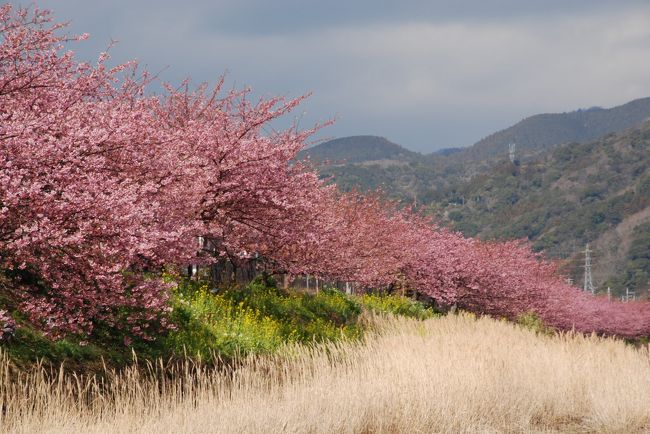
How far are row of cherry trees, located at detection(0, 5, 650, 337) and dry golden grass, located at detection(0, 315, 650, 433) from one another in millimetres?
1122

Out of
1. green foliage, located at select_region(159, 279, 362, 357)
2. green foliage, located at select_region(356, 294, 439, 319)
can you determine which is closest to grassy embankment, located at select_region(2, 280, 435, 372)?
green foliage, located at select_region(159, 279, 362, 357)

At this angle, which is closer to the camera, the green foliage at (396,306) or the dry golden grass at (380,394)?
the dry golden grass at (380,394)

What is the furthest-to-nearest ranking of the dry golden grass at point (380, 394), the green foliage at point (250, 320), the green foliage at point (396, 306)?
the green foliage at point (396, 306)
the green foliage at point (250, 320)
the dry golden grass at point (380, 394)

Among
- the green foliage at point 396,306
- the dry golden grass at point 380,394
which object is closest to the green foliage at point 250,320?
the dry golden grass at point 380,394

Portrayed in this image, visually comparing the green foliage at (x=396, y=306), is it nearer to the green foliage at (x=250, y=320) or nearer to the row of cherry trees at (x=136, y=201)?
the row of cherry trees at (x=136, y=201)

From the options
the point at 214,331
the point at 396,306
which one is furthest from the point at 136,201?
the point at 396,306

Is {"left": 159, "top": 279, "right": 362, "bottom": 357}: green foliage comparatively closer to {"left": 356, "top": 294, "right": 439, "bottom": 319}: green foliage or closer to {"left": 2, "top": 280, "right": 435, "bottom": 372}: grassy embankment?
{"left": 2, "top": 280, "right": 435, "bottom": 372}: grassy embankment

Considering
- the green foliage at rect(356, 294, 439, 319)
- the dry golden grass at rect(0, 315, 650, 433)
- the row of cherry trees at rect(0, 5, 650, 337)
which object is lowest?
the green foliage at rect(356, 294, 439, 319)

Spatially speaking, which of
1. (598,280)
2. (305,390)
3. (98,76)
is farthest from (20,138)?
(598,280)

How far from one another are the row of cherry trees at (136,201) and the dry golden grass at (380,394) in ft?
3.68

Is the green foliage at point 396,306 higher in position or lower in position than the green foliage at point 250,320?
lower

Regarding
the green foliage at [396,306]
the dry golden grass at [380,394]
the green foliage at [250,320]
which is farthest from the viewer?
the green foliage at [396,306]

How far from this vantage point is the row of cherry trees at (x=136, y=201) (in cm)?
742

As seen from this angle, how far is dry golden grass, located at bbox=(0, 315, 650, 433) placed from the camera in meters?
6.90
